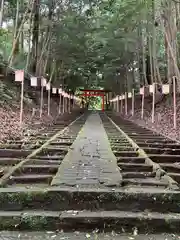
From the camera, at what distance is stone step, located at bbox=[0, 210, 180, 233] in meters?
3.62

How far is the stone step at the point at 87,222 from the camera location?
3621 mm

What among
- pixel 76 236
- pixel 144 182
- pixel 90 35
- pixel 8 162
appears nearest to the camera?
pixel 76 236

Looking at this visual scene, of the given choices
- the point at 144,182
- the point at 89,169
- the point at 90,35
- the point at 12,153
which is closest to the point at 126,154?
the point at 89,169

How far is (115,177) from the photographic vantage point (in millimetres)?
4723

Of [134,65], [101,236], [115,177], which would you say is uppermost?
[134,65]

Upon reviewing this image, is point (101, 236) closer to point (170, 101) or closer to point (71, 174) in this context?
point (71, 174)

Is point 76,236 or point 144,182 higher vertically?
point 144,182

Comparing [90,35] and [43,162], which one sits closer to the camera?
[43,162]

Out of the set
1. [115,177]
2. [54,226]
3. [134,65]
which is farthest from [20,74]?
[134,65]

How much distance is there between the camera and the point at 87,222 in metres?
3.62

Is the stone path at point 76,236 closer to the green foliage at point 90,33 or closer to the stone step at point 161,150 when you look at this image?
the stone step at point 161,150

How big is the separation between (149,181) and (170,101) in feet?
44.8

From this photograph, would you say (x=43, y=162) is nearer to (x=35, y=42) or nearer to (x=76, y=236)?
(x=76, y=236)

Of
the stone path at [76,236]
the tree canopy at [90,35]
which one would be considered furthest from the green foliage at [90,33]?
the stone path at [76,236]
